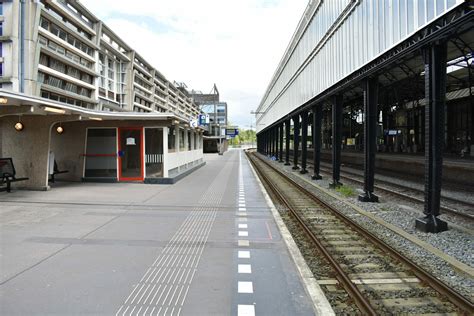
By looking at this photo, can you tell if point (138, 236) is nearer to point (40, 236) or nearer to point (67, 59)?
point (40, 236)

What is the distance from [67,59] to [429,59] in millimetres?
52483

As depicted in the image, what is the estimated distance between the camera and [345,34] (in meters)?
13.4

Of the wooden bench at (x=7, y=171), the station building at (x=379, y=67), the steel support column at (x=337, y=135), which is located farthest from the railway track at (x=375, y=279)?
the wooden bench at (x=7, y=171)

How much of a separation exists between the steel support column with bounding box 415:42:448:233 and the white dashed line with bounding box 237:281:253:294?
4649 mm

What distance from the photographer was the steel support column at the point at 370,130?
11.4 meters

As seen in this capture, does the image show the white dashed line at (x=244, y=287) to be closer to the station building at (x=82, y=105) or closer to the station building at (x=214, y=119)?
the station building at (x=82, y=105)

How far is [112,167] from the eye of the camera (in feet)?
50.0

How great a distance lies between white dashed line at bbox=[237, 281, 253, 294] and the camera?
4.18m

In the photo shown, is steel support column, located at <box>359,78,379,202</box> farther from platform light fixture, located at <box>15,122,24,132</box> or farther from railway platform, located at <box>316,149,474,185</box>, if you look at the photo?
platform light fixture, located at <box>15,122,24,132</box>

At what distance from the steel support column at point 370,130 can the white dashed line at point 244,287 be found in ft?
26.5

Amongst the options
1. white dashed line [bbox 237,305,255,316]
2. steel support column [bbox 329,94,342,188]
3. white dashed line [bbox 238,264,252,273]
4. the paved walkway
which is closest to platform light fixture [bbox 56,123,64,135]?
the paved walkway

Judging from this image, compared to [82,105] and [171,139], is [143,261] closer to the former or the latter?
[171,139]

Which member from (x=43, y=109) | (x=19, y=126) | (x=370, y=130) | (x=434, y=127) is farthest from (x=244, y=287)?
(x=19, y=126)

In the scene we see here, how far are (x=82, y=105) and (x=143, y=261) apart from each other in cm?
5723
